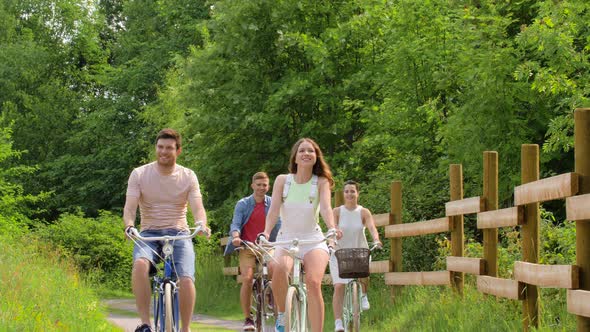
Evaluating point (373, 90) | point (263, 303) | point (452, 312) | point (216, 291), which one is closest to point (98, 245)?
point (216, 291)

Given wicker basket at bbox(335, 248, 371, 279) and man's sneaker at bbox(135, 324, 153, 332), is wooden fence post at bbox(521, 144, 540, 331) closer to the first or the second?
wicker basket at bbox(335, 248, 371, 279)

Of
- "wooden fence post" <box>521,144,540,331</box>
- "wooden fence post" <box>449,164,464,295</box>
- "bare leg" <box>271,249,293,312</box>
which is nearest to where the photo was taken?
"bare leg" <box>271,249,293,312</box>

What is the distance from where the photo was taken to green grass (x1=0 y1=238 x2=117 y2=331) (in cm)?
1041

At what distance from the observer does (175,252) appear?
30.6 ft

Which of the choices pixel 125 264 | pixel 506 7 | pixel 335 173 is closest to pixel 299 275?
pixel 506 7

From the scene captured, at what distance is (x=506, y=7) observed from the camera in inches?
944

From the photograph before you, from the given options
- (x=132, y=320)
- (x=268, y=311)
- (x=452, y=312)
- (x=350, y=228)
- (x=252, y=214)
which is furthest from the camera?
(x=132, y=320)

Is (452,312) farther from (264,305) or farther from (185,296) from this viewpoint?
(185,296)

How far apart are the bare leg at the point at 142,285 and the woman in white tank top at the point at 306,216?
1101 mm

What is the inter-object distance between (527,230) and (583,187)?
203 centimetres

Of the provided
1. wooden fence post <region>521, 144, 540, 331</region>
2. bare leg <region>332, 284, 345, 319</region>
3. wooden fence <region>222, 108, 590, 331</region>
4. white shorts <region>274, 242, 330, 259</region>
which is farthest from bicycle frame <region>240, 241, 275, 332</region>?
wooden fence post <region>521, 144, 540, 331</region>

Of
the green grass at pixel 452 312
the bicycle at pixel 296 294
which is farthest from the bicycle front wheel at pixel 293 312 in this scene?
the green grass at pixel 452 312

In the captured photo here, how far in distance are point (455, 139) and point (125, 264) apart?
38.5 feet

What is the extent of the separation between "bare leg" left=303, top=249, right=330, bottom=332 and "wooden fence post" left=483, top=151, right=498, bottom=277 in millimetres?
2655
